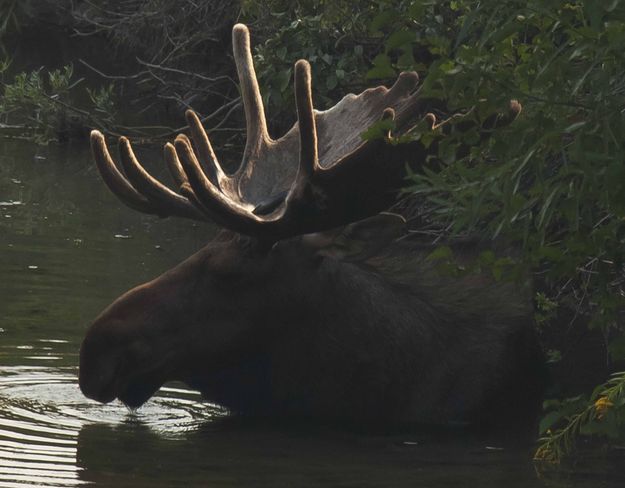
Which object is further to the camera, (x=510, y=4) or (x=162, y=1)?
(x=162, y=1)

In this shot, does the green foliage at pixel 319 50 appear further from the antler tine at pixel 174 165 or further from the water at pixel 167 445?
the antler tine at pixel 174 165

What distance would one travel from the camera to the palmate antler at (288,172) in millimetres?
5492

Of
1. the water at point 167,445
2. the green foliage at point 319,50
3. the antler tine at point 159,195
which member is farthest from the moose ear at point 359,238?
the green foliage at point 319,50

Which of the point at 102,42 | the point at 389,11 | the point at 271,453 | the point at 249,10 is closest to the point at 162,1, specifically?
the point at 249,10

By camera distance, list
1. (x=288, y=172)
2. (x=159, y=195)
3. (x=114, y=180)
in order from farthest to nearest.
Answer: (x=288, y=172), (x=114, y=180), (x=159, y=195)

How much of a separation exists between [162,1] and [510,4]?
33.8 ft

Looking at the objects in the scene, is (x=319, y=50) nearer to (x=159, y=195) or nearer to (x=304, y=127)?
(x=159, y=195)

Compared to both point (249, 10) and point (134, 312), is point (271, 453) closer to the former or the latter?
point (134, 312)

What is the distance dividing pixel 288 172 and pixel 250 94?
0.49m

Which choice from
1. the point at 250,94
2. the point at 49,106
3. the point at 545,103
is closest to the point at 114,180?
the point at 250,94

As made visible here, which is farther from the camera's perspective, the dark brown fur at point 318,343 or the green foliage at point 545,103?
the dark brown fur at point 318,343

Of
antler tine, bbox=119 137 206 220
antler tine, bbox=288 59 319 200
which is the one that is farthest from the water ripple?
antler tine, bbox=288 59 319 200

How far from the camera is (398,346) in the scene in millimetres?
5723

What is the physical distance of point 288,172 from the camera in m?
6.29
